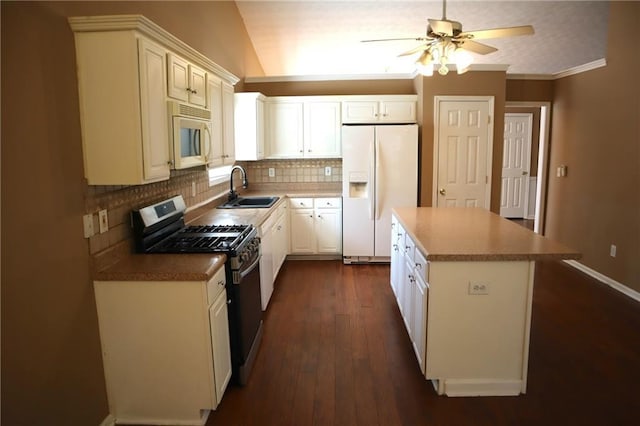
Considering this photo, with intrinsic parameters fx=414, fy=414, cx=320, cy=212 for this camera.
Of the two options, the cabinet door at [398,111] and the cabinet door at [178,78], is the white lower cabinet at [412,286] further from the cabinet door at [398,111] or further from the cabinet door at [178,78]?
the cabinet door at [398,111]

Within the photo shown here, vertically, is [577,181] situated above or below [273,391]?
above

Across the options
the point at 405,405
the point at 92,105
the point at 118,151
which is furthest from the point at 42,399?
the point at 405,405

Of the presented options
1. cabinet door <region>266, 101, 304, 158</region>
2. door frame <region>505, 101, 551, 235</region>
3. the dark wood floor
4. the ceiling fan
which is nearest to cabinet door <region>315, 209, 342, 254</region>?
cabinet door <region>266, 101, 304, 158</region>

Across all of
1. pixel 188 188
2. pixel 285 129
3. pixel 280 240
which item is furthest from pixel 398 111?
pixel 188 188

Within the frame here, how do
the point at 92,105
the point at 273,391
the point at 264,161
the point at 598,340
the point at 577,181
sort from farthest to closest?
1. the point at 264,161
2. the point at 577,181
3. the point at 598,340
4. the point at 273,391
5. the point at 92,105

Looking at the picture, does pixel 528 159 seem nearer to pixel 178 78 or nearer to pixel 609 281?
pixel 609 281

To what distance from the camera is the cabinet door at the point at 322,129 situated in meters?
5.34

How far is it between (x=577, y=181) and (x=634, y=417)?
3.47m

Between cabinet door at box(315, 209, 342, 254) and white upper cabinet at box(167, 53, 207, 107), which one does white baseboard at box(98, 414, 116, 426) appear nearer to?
white upper cabinet at box(167, 53, 207, 107)

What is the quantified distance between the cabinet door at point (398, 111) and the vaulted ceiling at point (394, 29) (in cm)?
67

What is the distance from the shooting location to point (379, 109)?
534cm

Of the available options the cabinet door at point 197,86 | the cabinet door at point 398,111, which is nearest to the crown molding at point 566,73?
the cabinet door at point 398,111

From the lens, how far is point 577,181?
5.07 m

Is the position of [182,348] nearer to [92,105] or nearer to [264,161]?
[92,105]
